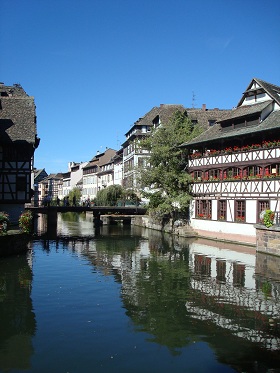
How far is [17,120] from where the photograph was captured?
4112 centimetres

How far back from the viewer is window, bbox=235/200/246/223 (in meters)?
35.1

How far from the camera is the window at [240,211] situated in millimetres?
35062

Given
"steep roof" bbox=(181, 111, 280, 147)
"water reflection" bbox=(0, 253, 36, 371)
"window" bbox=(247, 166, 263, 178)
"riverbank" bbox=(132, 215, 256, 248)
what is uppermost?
"steep roof" bbox=(181, 111, 280, 147)

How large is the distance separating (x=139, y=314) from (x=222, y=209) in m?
24.4

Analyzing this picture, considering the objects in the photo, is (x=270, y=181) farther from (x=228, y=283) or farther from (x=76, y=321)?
(x=76, y=321)

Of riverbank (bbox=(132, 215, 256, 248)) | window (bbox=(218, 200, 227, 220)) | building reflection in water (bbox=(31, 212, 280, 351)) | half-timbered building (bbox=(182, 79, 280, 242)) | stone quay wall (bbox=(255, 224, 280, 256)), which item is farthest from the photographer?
window (bbox=(218, 200, 227, 220))

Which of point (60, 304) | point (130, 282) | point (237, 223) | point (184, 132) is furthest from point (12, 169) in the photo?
point (60, 304)

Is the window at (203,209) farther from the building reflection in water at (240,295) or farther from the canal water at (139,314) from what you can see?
the canal water at (139,314)

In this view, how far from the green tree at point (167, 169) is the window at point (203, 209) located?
122 cm

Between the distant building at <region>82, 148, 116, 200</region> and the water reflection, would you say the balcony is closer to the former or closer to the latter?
the water reflection

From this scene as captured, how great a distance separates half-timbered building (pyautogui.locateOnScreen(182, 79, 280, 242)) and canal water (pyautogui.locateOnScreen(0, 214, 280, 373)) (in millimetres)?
7390

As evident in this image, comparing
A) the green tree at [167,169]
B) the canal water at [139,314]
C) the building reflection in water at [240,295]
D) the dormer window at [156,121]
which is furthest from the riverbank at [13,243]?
the dormer window at [156,121]

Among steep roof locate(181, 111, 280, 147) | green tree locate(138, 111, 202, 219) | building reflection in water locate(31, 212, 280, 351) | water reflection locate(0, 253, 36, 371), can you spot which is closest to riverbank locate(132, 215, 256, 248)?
building reflection in water locate(31, 212, 280, 351)

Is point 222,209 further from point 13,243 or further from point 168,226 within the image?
point 13,243
